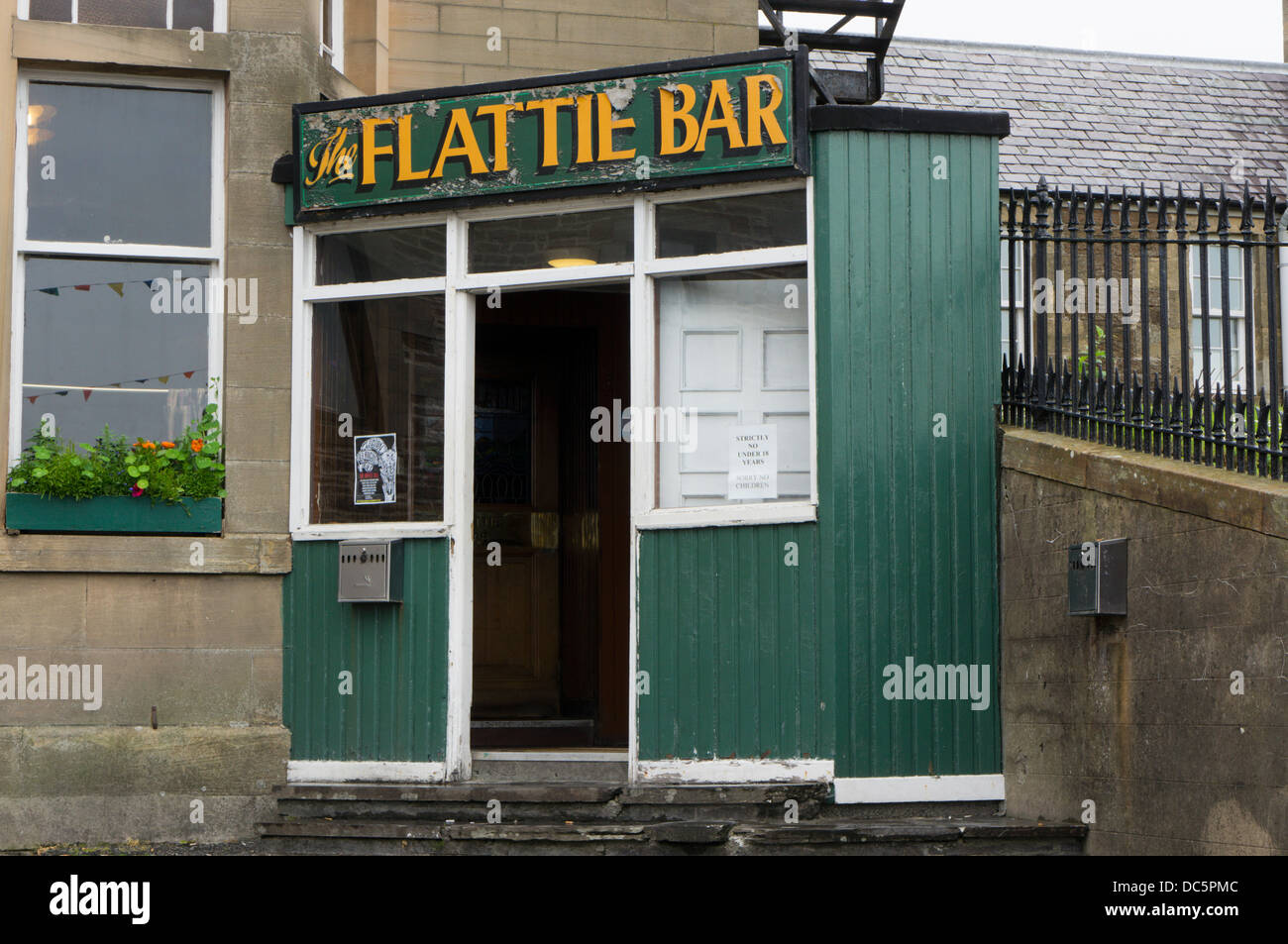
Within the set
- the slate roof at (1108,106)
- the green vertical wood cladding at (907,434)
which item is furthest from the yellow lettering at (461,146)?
the slate roof at (1108,106)

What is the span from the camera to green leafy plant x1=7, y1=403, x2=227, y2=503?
821 cm

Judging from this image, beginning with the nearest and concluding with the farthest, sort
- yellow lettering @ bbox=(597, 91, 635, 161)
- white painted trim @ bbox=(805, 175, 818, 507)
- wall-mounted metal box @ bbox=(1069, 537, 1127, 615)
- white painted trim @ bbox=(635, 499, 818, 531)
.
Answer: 1. wall-mounted metal box @ bbox=(1069, 537, 1127, 615)
2. white painted trim @ bbox=(635, 499, 818, 531)
3. white painted trim @ bbox=(805, 175, 818, 507)
4. yellow lettering @ bbox=(597, 91, 635, 161)

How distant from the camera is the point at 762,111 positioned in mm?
7867

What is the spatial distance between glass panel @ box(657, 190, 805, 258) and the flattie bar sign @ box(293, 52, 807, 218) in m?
0.19

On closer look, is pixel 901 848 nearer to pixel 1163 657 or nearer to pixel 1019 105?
pixel 1163 657

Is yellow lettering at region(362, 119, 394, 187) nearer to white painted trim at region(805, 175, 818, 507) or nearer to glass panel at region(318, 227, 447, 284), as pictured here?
glass panel at region(318, 227, 447, 284)

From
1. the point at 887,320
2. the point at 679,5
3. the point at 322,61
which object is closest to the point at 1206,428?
the point at 887,320

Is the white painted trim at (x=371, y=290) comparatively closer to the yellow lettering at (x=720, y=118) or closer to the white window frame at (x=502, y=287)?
the white window frame at (x=502, y=287)

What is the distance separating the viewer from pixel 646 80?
26.5 feet

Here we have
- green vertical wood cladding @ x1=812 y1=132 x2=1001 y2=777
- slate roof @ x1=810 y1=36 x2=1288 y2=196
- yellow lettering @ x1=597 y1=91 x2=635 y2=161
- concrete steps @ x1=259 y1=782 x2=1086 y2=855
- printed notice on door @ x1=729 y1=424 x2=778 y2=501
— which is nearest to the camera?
concrete steps @ x1=259 y1=782 x2=1086 y2=855

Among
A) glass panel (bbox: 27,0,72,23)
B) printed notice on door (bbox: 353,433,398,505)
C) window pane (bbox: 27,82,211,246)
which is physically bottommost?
printed notice on door (bbox: 353,433,398,505)

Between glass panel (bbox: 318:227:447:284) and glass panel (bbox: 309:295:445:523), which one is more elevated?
glass panel (bbox: 318:227:447:284)

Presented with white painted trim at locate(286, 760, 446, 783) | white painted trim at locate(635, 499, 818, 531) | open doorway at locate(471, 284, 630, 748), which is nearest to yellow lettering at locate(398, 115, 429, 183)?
open doorway at locate(471, 284, 630, 748)

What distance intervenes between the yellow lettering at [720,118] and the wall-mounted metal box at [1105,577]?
2759mm
